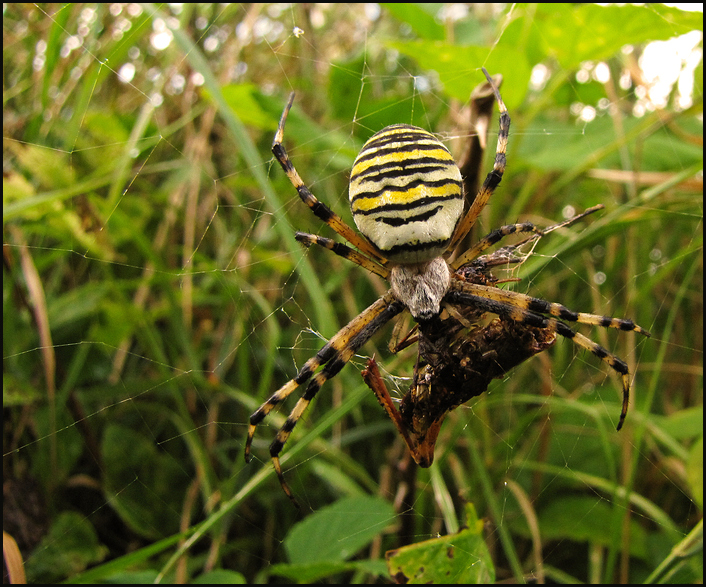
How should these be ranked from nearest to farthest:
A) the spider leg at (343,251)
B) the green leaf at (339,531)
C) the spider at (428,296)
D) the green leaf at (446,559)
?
the green leaf at (446,559), the spider at (428,296), the green leaf at (339,531), the spider leg at (343,251)

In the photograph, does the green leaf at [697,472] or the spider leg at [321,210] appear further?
the spider leg at [321,210]

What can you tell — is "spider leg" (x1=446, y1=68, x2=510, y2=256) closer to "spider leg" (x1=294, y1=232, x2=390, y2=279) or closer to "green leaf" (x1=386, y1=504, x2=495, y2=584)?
"spider leg" (x1=294, y1=232, x2=390, y2=279)

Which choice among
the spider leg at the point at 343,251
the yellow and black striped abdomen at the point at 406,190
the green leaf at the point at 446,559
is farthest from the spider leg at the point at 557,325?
the green leaf at the point at 446,559

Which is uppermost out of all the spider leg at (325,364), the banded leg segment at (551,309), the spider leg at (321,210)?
the spider leg at (321,210)

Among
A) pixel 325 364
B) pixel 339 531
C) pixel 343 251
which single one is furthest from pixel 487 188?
pixel 339 531

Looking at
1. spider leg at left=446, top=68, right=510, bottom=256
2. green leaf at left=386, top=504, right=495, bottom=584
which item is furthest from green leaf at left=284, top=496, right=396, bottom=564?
spider leg at left=446, top=68, right=510, bottom=256

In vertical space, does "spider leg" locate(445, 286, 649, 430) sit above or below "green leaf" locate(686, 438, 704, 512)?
above

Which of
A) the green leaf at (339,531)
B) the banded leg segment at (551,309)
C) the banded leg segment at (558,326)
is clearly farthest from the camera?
the banded leg segment at (551,309)

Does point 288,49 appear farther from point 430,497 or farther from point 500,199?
point 430,497

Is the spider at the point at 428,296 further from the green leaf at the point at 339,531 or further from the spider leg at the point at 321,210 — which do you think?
the green leaf at the point at 339,531
